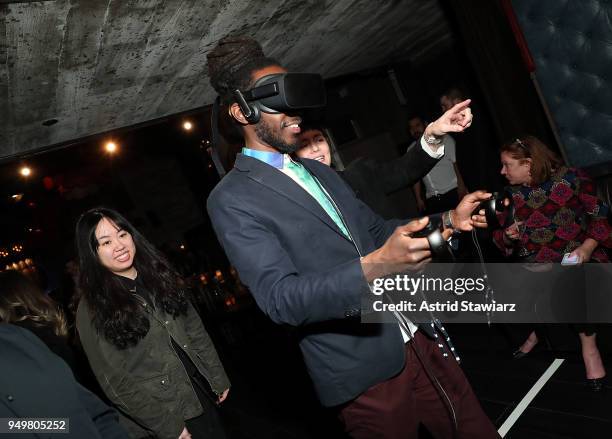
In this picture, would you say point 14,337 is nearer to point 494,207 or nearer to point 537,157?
point 494,207

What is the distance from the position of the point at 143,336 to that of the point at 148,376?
213 millimetres

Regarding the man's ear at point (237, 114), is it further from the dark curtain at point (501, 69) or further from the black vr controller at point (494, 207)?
the dark curtain at point (501, 69)

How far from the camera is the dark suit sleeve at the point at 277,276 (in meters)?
1.13

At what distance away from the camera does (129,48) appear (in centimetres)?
288

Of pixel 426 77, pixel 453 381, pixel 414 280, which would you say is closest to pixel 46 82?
pixel 414 280

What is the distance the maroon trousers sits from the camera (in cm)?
156

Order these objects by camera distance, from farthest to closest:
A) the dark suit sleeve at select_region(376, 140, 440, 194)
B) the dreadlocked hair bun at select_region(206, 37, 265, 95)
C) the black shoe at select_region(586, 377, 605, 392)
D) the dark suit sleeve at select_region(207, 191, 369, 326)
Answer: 1. the black shoe at select_region(586, 377, 605, 392)
2. the dark suit sleeve at select_region(376, 140, 440, 194)
3. the dreadlocked hair bun at select_region(206, 37, 265, 95)
4. the dark suit sleeve at select_region(207, 191, 369, 326)

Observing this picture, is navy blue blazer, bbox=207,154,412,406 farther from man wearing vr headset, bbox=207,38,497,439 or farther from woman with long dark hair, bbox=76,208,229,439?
woman with long dark hair, bbox=76,208,229,439

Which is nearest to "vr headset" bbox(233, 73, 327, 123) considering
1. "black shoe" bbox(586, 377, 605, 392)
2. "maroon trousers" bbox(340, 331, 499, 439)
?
"maroon trousers" bbox(340, 331, 499, 439)

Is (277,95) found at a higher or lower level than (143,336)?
higher

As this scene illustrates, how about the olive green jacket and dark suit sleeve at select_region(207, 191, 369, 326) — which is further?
the olive green jacket

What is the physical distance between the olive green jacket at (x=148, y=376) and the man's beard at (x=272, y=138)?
147 cm

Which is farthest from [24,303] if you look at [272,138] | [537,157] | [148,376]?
[537,157]

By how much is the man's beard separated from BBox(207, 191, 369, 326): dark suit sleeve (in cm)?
26
